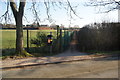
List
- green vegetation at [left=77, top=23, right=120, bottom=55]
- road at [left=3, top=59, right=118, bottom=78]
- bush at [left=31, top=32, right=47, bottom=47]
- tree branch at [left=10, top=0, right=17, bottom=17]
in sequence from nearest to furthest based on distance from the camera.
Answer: road at [left=3, top=59, right=118, bottom=78], tree branch at [left=10, top=0, right=17, bottom=17], bush at [left=31, top=32, right=47, bottom=47], green vegetation at [left=77, top=23, right=120, bottom=55]

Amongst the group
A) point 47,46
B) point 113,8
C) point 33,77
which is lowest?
point 33,77

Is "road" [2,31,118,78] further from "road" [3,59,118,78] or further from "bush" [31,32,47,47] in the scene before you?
"bush" [31,32,47,47]

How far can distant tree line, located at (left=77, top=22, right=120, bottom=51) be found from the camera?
38.5 ft

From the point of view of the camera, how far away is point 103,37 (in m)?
11.7

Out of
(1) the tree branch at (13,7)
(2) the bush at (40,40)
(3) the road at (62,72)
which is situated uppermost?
(1) the tree branch at (13,7)

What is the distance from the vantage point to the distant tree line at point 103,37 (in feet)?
38.5

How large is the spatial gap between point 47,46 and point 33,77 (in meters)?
5.58

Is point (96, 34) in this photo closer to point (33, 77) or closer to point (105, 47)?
point (105, 47)

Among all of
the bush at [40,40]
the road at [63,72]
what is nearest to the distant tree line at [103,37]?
the bush at [40,40]

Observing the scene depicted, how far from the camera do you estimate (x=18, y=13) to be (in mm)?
8500

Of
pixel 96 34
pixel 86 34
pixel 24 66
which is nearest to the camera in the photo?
pixel 24 66

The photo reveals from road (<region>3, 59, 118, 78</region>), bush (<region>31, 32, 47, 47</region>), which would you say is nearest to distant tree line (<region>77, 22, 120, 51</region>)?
bush (<region>31, 32, 47, 47</region>)

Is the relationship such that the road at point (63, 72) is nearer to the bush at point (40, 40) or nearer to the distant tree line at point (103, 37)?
the bush at point (40, 40)

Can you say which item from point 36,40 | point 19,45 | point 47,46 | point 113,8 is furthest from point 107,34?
point 19,45
